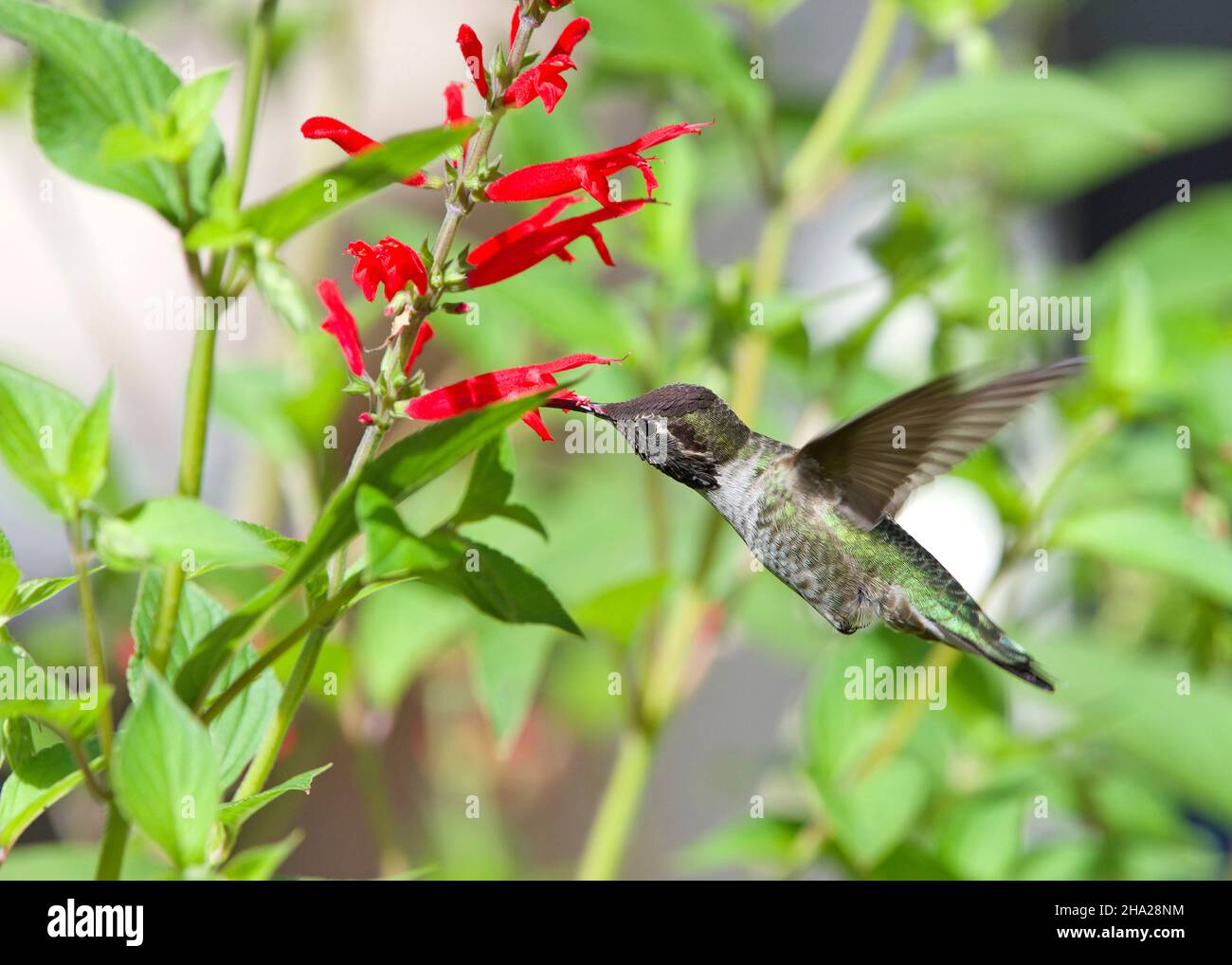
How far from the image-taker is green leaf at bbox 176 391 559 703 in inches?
14.2

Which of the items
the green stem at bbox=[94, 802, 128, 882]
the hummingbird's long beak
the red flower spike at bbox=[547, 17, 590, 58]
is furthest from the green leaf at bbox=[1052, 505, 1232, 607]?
the green stem at bbox=[94, 802, 128, 882]

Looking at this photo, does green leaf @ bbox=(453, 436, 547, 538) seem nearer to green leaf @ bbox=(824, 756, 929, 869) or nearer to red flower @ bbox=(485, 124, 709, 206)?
red flower @ bbox=(485, 124, 709, 206)

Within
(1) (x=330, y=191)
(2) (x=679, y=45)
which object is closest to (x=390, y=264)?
(1) (x=330, y=191)

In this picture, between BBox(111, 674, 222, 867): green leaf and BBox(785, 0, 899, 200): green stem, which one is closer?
BBox(111, 674, 222, 867): green leaf

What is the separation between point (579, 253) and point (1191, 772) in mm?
570

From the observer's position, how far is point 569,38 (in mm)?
451

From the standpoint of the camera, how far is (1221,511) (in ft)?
2.83

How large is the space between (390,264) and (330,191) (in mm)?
31

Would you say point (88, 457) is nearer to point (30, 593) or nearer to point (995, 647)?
point (30, 593)

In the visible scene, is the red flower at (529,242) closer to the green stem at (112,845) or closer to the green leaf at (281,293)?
the green leaf at (281,293)

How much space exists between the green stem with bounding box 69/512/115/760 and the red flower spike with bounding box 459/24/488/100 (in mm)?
193

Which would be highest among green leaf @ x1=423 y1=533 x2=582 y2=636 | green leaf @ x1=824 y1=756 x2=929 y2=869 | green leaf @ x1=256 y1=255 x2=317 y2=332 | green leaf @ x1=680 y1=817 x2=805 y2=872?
green leaf @ x1=256 y1=255 x2=317 y2=332
